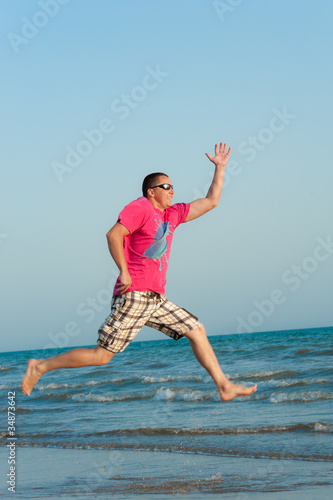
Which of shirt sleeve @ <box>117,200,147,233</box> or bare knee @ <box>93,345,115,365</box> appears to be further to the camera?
bare knee @ <box>93,345,115,365</box>

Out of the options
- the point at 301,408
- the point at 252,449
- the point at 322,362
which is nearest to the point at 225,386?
the point at 252,449

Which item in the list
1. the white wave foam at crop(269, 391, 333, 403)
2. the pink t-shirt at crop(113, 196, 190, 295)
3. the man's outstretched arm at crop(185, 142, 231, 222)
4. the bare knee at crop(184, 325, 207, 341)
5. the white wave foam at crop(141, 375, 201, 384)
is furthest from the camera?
the white wave foam at crop(141, 375, 201, 384)

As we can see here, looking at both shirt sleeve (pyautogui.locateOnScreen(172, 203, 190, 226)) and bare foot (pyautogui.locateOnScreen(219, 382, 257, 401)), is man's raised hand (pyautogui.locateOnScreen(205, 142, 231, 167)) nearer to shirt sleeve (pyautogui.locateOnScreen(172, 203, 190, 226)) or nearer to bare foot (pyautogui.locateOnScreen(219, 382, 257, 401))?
shirt sleeve (pyautogui.locateOnScreen(172, 203, 190, 226))

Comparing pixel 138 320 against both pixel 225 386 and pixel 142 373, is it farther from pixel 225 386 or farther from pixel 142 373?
pixel 142 373

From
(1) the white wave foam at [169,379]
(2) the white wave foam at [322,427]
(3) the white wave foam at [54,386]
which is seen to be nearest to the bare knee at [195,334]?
(2) the white wave foam at [322,427]

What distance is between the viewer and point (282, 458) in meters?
6.49

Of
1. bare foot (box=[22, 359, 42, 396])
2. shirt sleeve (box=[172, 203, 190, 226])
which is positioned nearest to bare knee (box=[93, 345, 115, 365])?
bare foot (box=[22, 359, 42, 396])

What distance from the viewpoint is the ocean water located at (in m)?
5.62

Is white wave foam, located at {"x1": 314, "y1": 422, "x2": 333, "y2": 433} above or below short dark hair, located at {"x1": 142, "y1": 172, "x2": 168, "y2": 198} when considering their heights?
below

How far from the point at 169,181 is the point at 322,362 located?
1220 cm

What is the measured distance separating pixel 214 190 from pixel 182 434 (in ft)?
14.9

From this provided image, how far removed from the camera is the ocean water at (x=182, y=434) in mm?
A: 5621

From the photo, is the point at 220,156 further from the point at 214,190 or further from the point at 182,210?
the point at 182,210

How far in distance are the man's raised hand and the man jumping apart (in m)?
0.49
